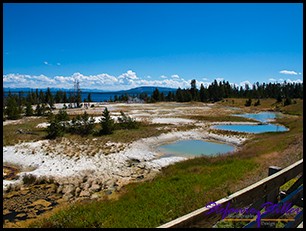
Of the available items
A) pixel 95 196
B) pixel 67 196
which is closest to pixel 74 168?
pixel 67 196

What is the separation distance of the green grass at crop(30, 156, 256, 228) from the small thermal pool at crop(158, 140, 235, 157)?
8.36 metres

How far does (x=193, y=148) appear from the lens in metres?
24.4

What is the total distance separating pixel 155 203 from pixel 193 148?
15070 millimetres

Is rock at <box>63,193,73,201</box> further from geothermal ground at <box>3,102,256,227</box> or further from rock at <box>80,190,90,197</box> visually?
rock at <box>80,190,90,197</box>

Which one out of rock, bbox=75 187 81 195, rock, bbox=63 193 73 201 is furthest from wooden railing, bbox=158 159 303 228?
rock, bbox=75 187 81 195

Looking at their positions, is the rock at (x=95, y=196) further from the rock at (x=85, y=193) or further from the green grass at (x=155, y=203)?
the green grass at (x=155, y=203)

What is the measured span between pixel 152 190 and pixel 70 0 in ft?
32.7

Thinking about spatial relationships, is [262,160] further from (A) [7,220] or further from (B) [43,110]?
(B) [43,110]

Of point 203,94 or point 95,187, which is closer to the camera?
point 95,187

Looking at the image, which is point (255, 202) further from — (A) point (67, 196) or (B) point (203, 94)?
(B) point (203, 94)

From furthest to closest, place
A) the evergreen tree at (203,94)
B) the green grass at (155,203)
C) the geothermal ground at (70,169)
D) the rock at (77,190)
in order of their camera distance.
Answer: the evergreen tree at (203,94) < the rock at (77,190) < the geothermal ground at (70,169) < the green grass at (155,203)

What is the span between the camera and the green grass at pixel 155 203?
28.1 feet

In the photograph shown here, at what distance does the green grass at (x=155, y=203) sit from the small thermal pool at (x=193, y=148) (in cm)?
836

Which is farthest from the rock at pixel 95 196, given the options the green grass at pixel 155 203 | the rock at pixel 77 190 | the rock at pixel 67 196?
the green grass at pixel 155 203
